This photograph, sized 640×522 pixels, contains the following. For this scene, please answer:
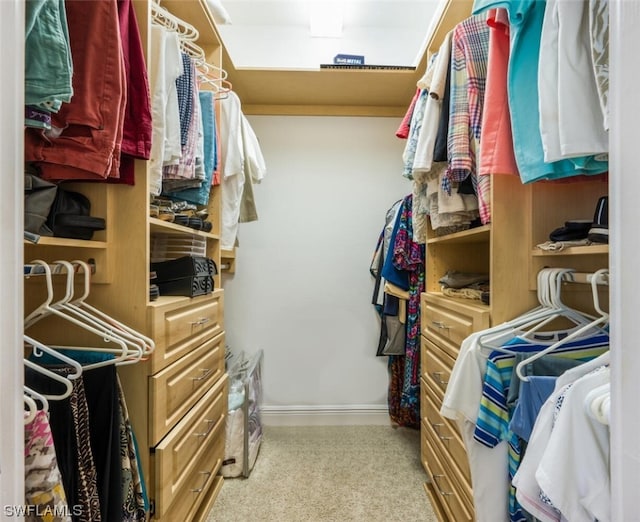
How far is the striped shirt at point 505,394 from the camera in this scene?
2.99 feet

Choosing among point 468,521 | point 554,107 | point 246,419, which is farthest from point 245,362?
point 554,107

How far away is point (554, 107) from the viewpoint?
2.40 ft

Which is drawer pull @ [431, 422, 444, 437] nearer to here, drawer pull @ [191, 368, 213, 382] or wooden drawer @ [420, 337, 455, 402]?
wooden drawer @ [420, 337, 455, 402]

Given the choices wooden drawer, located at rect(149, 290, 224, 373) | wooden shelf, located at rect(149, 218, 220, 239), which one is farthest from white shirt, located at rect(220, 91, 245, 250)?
wooden drawer, located at rect(149, 290, 224, 373)

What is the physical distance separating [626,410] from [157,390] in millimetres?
1132

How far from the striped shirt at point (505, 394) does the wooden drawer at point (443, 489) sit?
1.05 ft

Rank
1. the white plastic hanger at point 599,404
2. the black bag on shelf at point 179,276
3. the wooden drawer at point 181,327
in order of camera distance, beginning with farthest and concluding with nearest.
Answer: the black bag on shelf at point 179,276, the wooden drawer at point 181,327, the white plastic hanger at point 599,404

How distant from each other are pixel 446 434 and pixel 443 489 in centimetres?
26

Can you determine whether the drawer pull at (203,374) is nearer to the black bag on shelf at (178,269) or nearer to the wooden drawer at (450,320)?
the black bag on shelf at (178,269)

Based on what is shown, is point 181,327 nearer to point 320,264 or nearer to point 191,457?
point 191,457

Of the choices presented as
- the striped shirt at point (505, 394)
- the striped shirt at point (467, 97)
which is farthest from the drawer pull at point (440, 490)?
the striped shirt at point (467, 97)

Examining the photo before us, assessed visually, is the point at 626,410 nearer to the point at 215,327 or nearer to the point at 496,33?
the point at 496,33

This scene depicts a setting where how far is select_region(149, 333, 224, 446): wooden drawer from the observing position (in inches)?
41.7

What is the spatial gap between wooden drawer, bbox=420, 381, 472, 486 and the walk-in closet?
15mm
